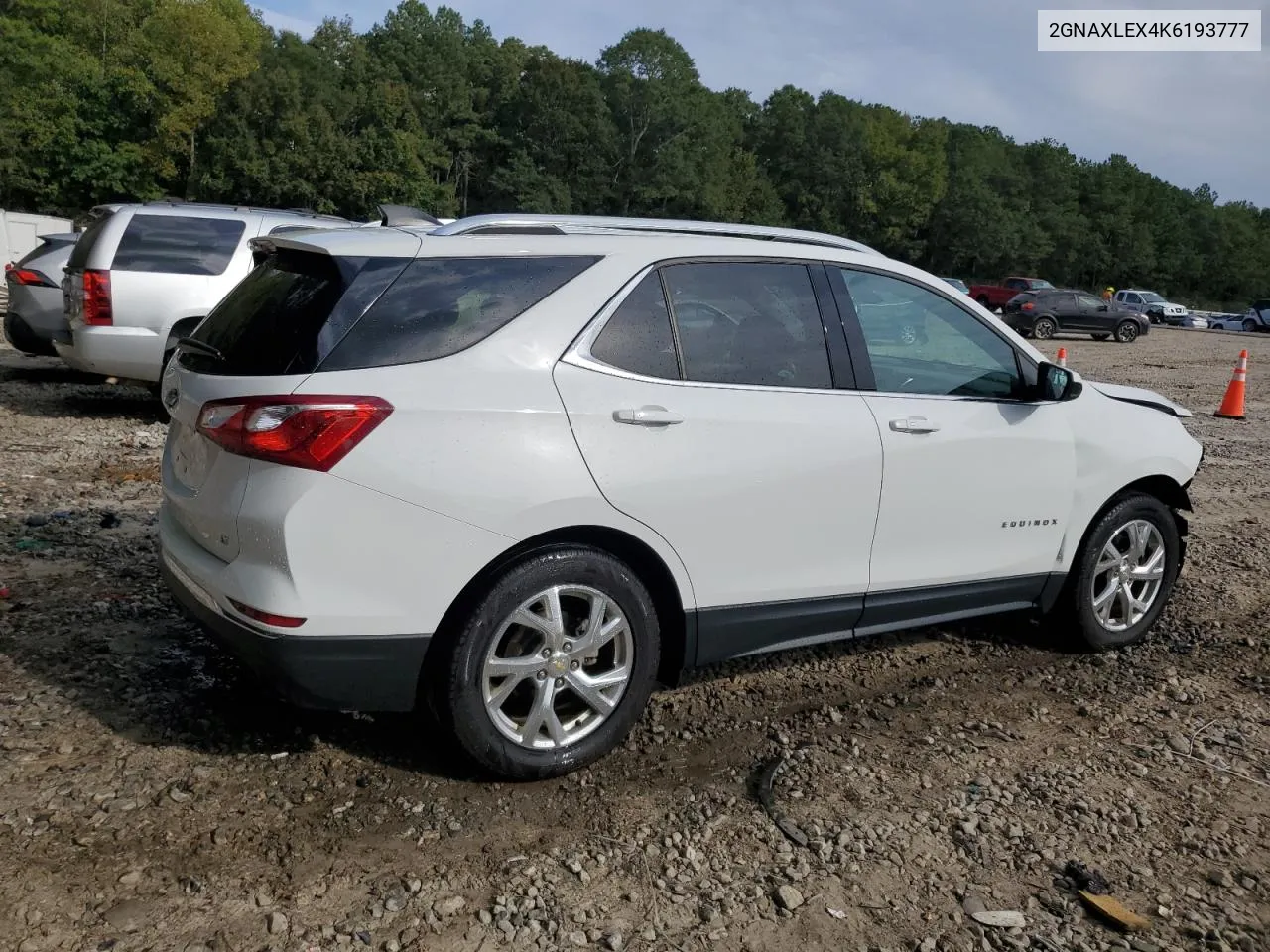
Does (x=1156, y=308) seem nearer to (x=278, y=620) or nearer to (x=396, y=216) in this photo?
(x=396, y=216)

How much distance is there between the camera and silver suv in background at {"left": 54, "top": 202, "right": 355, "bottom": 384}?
8.81m

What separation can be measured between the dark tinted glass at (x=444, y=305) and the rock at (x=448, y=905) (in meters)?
1.50

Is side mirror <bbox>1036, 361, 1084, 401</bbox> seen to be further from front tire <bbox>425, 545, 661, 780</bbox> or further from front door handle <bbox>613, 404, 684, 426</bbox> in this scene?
front tire <bbox>425, 545, 661, 780</bbox>

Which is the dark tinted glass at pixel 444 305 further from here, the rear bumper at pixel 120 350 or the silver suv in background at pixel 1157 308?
the silver suv in background at pixel 1157 308

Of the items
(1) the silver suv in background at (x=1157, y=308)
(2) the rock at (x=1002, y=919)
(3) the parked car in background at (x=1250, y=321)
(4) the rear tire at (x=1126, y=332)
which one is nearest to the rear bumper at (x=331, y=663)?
(2) the rock at (x=1002, y=919)

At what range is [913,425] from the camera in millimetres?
4094

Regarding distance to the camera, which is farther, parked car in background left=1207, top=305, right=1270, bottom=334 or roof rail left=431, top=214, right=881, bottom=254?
parked car in background left=1207, top=305, right=1270, bottom=334

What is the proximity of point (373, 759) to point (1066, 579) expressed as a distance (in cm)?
306

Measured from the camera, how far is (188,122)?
61.7m

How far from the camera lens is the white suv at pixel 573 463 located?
3.13m

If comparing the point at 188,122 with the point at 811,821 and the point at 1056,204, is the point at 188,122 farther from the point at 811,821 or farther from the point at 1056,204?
the point at 1056,204

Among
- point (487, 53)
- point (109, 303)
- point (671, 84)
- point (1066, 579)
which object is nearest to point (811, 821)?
point (1066, 579)

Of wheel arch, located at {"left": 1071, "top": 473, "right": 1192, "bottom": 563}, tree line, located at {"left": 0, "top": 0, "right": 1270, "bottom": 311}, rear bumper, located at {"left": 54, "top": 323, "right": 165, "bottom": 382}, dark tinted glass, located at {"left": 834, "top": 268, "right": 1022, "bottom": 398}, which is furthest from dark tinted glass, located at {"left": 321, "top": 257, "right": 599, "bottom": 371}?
tree line, located at {"left": 0, "top": 0, "right": 1270, "bottom": 311}

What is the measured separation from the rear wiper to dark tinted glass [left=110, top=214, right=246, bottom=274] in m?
5.84
